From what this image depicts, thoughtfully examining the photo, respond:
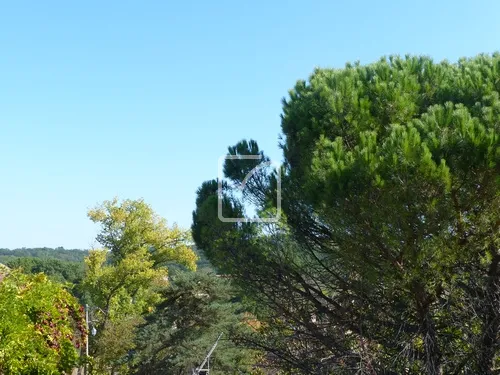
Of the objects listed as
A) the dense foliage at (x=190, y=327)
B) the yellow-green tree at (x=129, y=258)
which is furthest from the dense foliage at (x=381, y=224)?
the yellow-green tree at (x=129, y=258)

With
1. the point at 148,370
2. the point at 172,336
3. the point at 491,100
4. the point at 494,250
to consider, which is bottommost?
the point at 148,370

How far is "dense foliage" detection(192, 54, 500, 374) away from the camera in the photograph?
4.79 metres

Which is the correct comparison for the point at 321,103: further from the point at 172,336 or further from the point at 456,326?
the point at 172,336

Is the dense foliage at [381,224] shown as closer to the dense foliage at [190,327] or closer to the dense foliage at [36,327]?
the dense foliage at [36,327]

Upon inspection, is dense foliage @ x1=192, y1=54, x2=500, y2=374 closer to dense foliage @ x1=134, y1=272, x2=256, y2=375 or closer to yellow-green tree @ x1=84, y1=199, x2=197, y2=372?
dense foliage @ x1=134, y1=272, x2=256, y2=375

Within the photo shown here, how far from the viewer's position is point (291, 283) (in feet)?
22.1

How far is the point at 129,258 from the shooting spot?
22.9m

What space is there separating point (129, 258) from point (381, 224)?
19235 mm

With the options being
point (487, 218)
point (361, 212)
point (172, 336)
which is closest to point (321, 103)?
point (361, 212)

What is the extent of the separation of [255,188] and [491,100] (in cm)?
298

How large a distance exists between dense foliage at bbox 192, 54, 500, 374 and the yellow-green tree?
1619 cm

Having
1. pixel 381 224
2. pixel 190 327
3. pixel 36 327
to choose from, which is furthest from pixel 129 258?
pixel 381 224

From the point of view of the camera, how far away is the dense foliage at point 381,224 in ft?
15.7

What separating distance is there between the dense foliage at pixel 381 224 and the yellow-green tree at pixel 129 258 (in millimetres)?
16190
